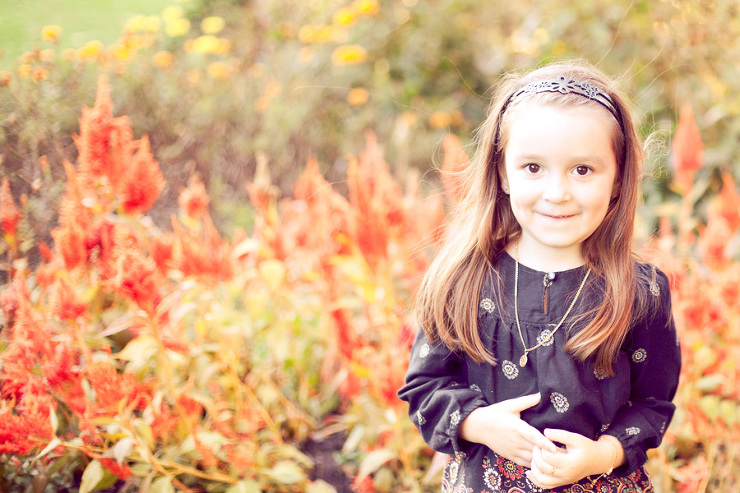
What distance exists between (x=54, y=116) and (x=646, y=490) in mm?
2365

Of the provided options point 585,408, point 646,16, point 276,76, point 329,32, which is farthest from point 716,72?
point 585,408

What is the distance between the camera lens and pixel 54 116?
2443 millimetres

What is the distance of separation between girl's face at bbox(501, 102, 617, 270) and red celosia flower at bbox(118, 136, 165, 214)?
1065 mm

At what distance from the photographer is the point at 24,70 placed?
230 centimetres

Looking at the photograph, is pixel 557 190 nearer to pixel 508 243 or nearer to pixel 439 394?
pixel 508 243

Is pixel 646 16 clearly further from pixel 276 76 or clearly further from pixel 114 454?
pixel 114 454

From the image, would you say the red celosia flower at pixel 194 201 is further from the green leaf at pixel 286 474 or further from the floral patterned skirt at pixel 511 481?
the floral patterned skirt at pixel 511 481

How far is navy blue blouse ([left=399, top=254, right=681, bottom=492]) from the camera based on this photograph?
4.58 ft

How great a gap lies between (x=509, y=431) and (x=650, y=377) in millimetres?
373

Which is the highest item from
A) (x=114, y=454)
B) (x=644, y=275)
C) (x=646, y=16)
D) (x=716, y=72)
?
(x=646, y=16)

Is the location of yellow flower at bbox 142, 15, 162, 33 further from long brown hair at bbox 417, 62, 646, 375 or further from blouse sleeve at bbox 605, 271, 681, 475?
blouse sleeve at bbox 605, 271, 681, 475

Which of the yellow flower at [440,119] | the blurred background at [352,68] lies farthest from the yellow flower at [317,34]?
the yellow flower at [440,119]

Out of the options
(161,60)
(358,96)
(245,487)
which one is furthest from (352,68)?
(245,487)

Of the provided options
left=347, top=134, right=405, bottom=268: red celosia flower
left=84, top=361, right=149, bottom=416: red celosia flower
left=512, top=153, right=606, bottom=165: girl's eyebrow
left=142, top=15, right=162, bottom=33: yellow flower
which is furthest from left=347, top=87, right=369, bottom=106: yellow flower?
left=512, top=153, right=606, bottom=165: girl's eyebrow
